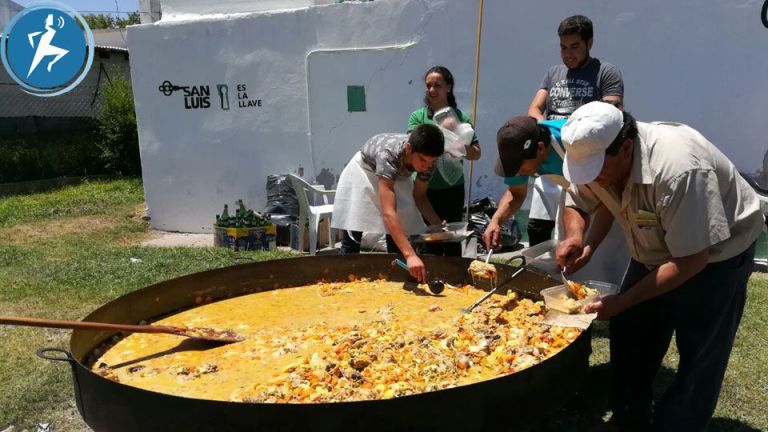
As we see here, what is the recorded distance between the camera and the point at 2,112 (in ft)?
50.3

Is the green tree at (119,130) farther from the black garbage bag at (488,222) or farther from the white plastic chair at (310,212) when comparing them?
the black garbage bag at (488,222)

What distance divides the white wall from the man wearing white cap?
3.84 metres

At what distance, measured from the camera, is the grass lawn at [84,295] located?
353 centimetres

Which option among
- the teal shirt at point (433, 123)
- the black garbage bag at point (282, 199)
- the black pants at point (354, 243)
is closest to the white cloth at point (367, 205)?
the black pants at point (354, 243)

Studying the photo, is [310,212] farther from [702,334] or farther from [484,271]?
[702,334]

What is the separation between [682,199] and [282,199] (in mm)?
6461

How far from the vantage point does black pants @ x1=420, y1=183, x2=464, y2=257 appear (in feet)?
13.9

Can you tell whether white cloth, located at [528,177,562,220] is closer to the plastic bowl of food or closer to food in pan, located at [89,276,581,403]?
food in pan, located at [89,276,581,403]

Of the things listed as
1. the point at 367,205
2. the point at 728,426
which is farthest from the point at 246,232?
the point at 728,426

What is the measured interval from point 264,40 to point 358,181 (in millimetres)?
4787

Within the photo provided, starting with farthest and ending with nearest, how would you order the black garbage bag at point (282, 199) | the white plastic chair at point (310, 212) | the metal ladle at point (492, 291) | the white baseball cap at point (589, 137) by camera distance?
the black garbage bag at point (282, 199) < the white plastic chair at point (310, 212) < the metal ladle at point (492, 291) < the white baseball cap at point (589, 137)

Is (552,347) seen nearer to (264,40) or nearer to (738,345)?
(738,345)

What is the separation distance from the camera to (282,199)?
Answer: 820cm

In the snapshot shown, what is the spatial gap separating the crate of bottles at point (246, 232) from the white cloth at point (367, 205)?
3644 mm
